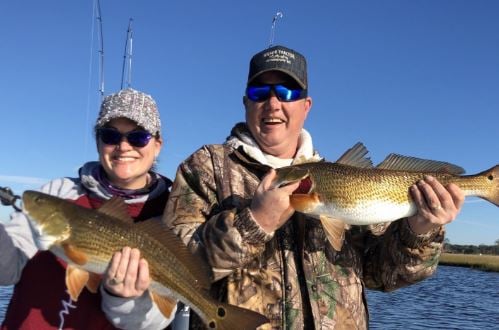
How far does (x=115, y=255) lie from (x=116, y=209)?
0.46 metres

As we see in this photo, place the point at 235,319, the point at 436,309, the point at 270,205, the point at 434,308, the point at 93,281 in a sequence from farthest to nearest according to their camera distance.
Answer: the point at 434,308 → the point at 436,309 → the point at 270,205 → the point at 235,319 → the point at 93,281

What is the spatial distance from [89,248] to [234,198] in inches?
48.7

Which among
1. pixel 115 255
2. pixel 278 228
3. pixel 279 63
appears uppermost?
pixel 279 63

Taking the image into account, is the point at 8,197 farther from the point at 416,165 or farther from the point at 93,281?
the point at 416,165

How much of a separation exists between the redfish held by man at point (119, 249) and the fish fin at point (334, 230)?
2.79ft

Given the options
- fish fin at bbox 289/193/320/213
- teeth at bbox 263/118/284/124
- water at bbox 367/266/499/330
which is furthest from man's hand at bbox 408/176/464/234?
water at bbox 367/266/499/330

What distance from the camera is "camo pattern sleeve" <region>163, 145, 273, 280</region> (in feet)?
13.0

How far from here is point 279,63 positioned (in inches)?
181

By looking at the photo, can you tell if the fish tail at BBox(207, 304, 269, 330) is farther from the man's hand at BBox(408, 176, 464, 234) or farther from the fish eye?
the man's hand at BBox(408, 176, 464, 234)

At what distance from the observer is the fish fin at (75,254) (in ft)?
11.9

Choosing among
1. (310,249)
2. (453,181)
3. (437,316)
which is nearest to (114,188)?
(310,249)

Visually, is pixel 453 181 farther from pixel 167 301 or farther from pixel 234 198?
pixel 167 301

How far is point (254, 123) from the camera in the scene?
4.70 m

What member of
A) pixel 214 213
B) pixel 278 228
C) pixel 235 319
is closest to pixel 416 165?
pixel 278 228
